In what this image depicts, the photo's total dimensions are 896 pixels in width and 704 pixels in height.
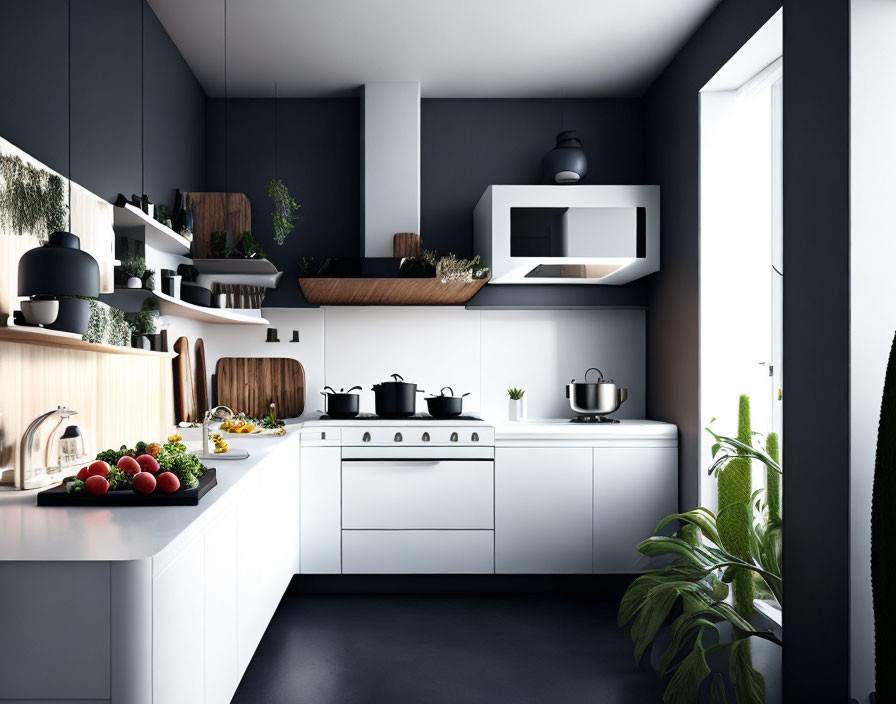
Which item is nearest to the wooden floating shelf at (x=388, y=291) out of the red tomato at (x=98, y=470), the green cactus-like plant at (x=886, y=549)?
the red tomato at (x=98, y=470)

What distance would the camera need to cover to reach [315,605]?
3.54 metres

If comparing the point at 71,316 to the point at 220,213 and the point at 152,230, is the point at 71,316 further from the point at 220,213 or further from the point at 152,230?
the point at 220,213

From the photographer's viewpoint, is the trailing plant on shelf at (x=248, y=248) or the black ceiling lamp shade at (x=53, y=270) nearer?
the black ceiling lamp shade at (x=53, y=270)

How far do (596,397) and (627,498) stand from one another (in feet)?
1.90

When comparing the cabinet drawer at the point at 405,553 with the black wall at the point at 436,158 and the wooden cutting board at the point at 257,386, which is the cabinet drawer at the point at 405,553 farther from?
the black wall at the point at 436,158

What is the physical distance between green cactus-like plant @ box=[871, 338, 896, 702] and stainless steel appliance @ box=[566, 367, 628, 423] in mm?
2224

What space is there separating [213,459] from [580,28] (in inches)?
107

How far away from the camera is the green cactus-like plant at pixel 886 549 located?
158 centimetres

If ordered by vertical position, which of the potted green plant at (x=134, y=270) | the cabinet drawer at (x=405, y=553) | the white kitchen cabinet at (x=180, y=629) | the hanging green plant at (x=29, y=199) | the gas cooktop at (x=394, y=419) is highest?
the hanging green plant at (x=29, y=199)

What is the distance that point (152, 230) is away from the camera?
8.74 feet

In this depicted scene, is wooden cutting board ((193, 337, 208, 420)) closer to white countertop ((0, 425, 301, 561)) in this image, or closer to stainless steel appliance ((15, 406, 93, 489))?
stainless steel appliance ((15, 406, 93, 489))

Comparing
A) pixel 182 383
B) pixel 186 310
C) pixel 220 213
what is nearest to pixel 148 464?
pixel 186 310

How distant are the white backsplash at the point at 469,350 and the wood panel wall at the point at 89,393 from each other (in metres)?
1.05

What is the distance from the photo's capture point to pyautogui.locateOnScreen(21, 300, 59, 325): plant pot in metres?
1.76
